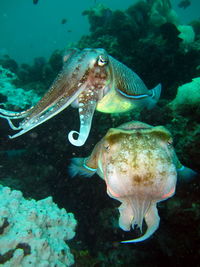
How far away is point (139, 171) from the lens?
5.26ft

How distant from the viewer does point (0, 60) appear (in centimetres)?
1703

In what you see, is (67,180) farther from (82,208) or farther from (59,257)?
(59,257)

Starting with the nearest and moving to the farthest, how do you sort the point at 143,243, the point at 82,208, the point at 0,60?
the point at 143,243 < the point at 82,208 < the point at 0,60

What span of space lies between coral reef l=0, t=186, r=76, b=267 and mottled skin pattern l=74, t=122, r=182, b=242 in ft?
6.10

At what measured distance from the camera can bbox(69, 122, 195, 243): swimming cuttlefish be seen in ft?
5.28

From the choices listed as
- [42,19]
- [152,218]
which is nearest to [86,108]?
[152,218]

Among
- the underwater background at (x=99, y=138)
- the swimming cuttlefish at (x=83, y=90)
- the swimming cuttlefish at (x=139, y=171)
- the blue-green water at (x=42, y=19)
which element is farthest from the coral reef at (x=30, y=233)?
the blue-green water at (x=42, y=19)

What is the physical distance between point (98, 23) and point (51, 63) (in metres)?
4.76

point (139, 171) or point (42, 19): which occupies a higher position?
point (42, 19)

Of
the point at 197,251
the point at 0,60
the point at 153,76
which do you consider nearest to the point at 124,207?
the point at 197,251

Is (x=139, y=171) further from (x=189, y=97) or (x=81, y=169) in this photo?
(x=189, y=97)

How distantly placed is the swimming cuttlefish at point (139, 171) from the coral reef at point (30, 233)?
1860 mm

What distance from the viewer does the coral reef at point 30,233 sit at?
2.85 metres

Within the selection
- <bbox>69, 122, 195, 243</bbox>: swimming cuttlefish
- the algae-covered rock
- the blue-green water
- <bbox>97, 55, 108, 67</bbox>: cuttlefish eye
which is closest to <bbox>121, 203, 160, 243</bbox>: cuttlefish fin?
<bbox>69, 122, 195, 243</bbox>: swimming cuttlefish
